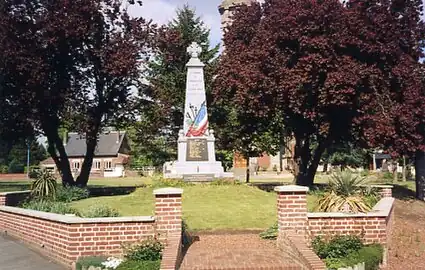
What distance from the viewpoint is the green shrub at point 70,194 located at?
17.7 metres

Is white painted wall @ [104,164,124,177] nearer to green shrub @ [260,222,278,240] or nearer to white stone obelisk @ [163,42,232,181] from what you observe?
white stone obelisk @ [163,42,232,181]

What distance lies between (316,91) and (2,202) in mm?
12350

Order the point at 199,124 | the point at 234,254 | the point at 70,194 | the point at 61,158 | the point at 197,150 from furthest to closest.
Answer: the point at 199,124 → the point at 197,150 → the point at 61,158 → the point at 70,194 → the point at 234,254

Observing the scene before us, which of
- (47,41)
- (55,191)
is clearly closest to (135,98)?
(47,41)

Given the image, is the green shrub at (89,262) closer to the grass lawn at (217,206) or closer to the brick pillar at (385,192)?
the grass lawn at (217,206)

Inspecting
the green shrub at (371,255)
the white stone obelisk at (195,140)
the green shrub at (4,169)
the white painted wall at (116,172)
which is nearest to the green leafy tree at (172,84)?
the white stone obelisk at (195,140)

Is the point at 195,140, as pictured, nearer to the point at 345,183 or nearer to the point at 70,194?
the point at 70,194

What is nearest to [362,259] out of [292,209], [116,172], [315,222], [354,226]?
[354,226]

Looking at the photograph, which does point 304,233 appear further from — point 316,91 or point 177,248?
point 316,91

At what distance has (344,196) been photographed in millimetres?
11852

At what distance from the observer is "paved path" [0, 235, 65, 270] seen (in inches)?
380

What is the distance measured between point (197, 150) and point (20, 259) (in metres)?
14.3

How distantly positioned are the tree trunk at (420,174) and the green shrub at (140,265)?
15724 mm

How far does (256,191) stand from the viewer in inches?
775
